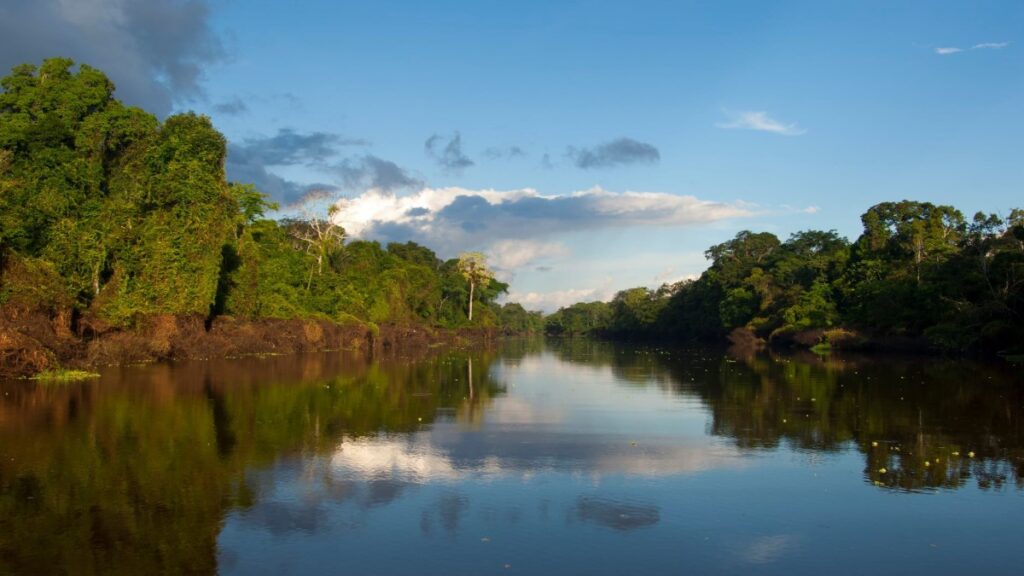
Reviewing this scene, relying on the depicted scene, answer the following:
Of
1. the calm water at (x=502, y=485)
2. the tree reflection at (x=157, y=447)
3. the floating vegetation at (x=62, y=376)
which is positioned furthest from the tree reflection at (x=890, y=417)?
the floating vegetation at (x=62, y=376)

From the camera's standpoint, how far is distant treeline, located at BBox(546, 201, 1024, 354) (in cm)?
4303

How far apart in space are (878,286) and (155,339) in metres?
51.9

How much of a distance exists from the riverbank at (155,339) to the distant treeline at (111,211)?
29.2 inches

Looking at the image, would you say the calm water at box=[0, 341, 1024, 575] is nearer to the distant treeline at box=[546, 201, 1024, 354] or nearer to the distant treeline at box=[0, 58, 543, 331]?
the distant treeline at box=[0, 58, 543, 331]

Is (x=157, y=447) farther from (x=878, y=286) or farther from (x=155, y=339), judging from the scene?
(x=878, y=286)

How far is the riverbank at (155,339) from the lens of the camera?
24.7 m

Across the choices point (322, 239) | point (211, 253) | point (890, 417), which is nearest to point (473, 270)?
point (322, 239)

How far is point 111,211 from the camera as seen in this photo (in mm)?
35781

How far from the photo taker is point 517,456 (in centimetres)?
1295

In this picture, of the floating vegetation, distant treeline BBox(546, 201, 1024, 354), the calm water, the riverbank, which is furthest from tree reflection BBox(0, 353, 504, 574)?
distant treeline BBox(546, 201, 1024, 354)

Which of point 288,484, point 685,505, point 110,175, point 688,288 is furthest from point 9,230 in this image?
point 688,288

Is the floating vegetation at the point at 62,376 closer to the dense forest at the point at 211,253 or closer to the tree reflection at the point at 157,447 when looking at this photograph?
the tree reflection at the point at 157,447

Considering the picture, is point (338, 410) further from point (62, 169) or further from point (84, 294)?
point (62, 169)

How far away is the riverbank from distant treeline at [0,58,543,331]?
0.74 m
